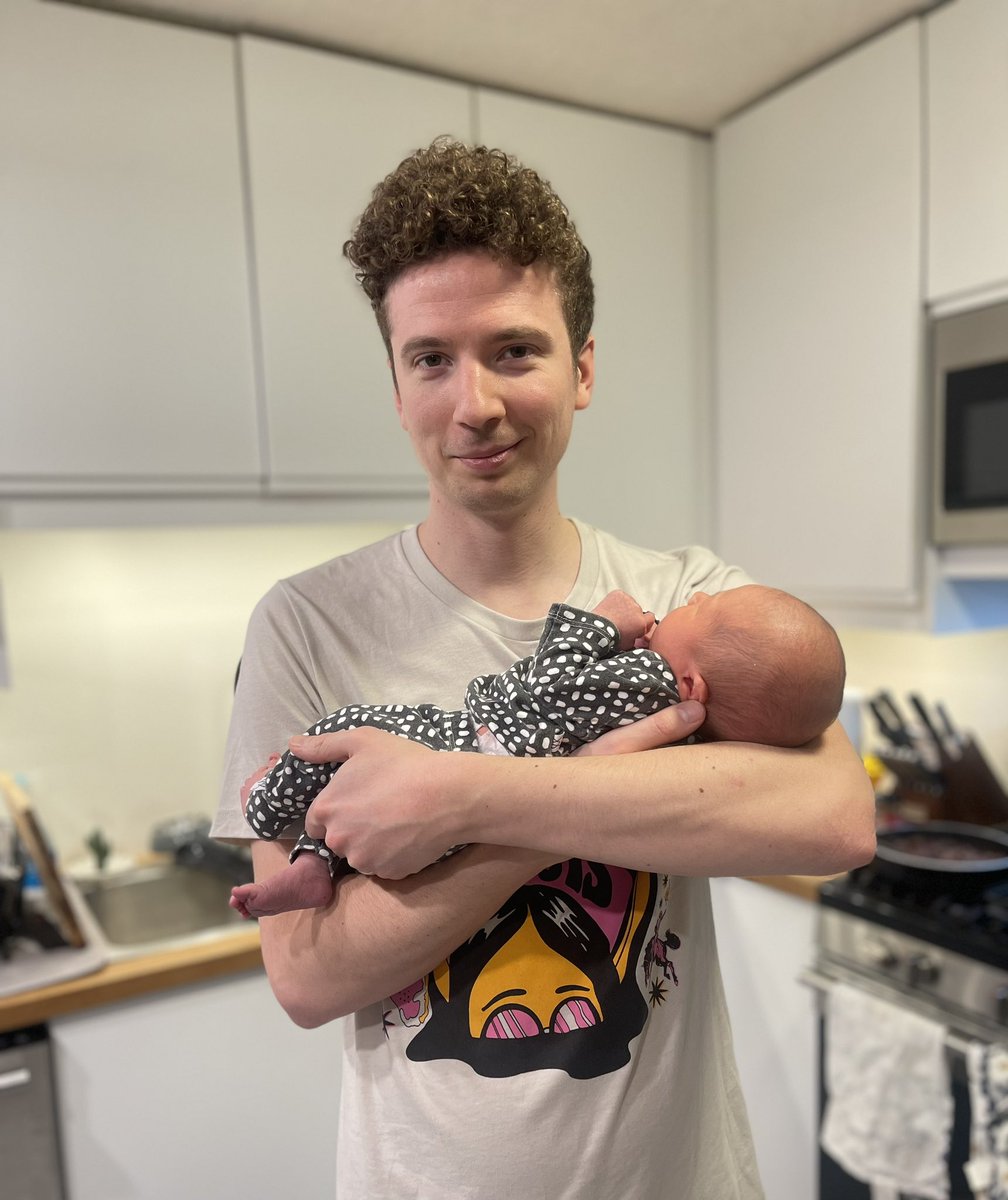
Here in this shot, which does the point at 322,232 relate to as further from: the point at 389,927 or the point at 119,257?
the point at 389,927

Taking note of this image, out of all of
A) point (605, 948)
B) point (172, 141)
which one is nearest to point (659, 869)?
point (605, 948)

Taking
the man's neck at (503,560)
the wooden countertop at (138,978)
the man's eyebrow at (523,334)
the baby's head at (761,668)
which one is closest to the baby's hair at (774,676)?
the baby's head at (761,668)

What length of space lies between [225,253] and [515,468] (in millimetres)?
1178

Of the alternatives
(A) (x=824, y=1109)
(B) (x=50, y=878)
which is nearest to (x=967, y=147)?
(A) (x=824, y=1109)

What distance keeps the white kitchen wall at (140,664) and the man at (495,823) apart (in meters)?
1.32

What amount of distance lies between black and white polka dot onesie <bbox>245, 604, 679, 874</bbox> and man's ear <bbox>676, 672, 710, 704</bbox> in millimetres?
14

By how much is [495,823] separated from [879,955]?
132 centimetres

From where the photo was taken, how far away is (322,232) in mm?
1813

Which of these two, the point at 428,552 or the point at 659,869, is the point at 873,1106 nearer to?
the point at 659,869

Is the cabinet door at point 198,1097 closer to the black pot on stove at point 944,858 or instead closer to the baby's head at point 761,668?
the black pot on stove at point 944,858

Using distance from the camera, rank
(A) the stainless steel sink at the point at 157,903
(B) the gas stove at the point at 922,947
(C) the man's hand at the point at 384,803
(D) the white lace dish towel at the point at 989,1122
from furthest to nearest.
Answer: (A) the stainless steel sink at the point at 157,903 < (B) the gas stove at the point at 922,947 < (D) the white lace dish towel at the point at 989,1122 < (C) the man's hand at the point at 384,803

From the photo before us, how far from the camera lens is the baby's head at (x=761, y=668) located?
79 centimetres

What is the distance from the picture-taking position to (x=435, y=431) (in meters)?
0.84

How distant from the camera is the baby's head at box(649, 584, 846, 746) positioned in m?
0.79
